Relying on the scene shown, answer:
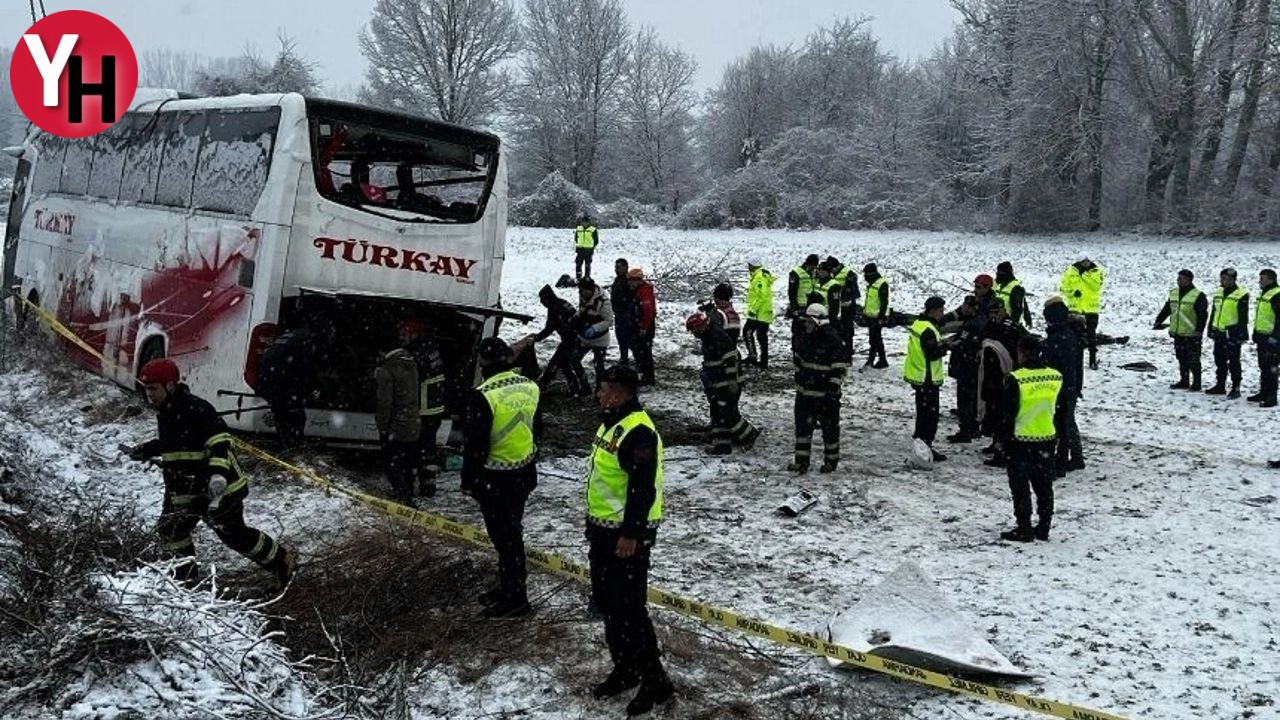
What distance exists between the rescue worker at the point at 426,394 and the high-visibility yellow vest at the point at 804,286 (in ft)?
26.2

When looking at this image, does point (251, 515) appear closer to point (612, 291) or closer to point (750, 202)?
point (612, 291)

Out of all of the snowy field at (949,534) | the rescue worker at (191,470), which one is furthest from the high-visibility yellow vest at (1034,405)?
the rescue worker at (191,470)

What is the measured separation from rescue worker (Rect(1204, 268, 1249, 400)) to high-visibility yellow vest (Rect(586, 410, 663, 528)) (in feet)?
37.7

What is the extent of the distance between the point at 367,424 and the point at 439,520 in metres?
2.89

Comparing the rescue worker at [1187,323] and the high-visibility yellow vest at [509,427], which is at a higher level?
the rescue worker at [1187,323]

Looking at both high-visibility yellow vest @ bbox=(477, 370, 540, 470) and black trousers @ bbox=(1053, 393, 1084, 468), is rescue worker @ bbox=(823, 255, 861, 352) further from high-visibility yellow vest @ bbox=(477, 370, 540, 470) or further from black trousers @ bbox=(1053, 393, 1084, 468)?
high-visibility yellow vest @ bbox=(477, 370, 540, 470)

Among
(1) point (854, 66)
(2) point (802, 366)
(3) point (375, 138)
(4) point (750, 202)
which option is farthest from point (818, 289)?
(1) point (854, 66)

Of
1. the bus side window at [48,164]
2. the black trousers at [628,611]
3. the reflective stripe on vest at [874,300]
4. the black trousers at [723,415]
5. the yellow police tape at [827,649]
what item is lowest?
the yellow police tape at [827,649]

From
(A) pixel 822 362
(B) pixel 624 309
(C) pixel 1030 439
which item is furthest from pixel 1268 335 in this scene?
(B) pixel 624 309

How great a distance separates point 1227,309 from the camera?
45.4ft

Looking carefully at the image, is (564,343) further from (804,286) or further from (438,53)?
(438,53)

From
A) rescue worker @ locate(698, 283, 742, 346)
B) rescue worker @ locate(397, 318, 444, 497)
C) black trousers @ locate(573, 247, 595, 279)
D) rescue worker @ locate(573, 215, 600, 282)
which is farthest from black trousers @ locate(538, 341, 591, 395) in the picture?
black trousers @ locate(573, 247, 595, 279)

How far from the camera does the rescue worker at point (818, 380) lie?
32.7 feet

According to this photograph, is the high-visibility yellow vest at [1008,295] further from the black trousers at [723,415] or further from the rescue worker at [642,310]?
the rescue worker at [642,310]
